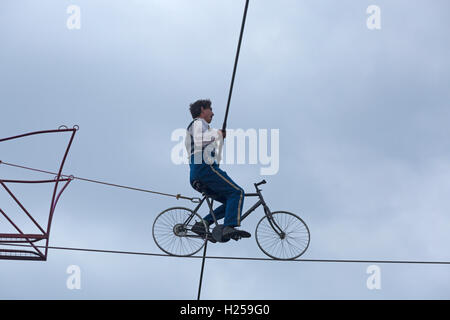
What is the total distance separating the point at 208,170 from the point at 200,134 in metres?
0.68

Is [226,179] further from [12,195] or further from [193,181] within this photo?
[12,195]

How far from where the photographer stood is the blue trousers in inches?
596

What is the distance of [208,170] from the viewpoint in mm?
15156

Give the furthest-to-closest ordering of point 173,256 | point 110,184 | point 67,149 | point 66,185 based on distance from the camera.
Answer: point 110,184, point 173,256, point 66,185, point 67,149

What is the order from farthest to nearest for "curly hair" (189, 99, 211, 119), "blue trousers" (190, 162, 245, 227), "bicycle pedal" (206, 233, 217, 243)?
1. "bicycle pedal" (206, 233, 217, 243)
2. "curly hair" (189, 99, 211, 119)
3. "blue trousers" (190, 162, 245, 227)

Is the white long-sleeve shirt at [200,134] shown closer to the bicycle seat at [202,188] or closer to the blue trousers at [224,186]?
the blue trousers at [224,186]

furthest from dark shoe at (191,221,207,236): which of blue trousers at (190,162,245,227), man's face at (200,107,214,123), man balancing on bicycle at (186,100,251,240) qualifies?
man's face at (200,107,214,123)

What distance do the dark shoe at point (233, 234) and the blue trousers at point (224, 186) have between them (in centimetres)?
10

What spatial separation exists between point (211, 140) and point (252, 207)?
1.53 m

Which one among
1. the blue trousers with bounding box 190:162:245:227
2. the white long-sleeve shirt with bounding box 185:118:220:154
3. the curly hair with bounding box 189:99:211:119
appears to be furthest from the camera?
the curly hair with bounding box 189:99:211:119

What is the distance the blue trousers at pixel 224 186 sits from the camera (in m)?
15.1

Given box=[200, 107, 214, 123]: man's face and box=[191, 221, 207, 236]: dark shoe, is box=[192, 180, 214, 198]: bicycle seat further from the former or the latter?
box=[200, 107, 214, 123]: man's face

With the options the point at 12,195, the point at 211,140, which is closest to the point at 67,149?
the point at 12,195

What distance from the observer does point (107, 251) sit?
52.7ft
